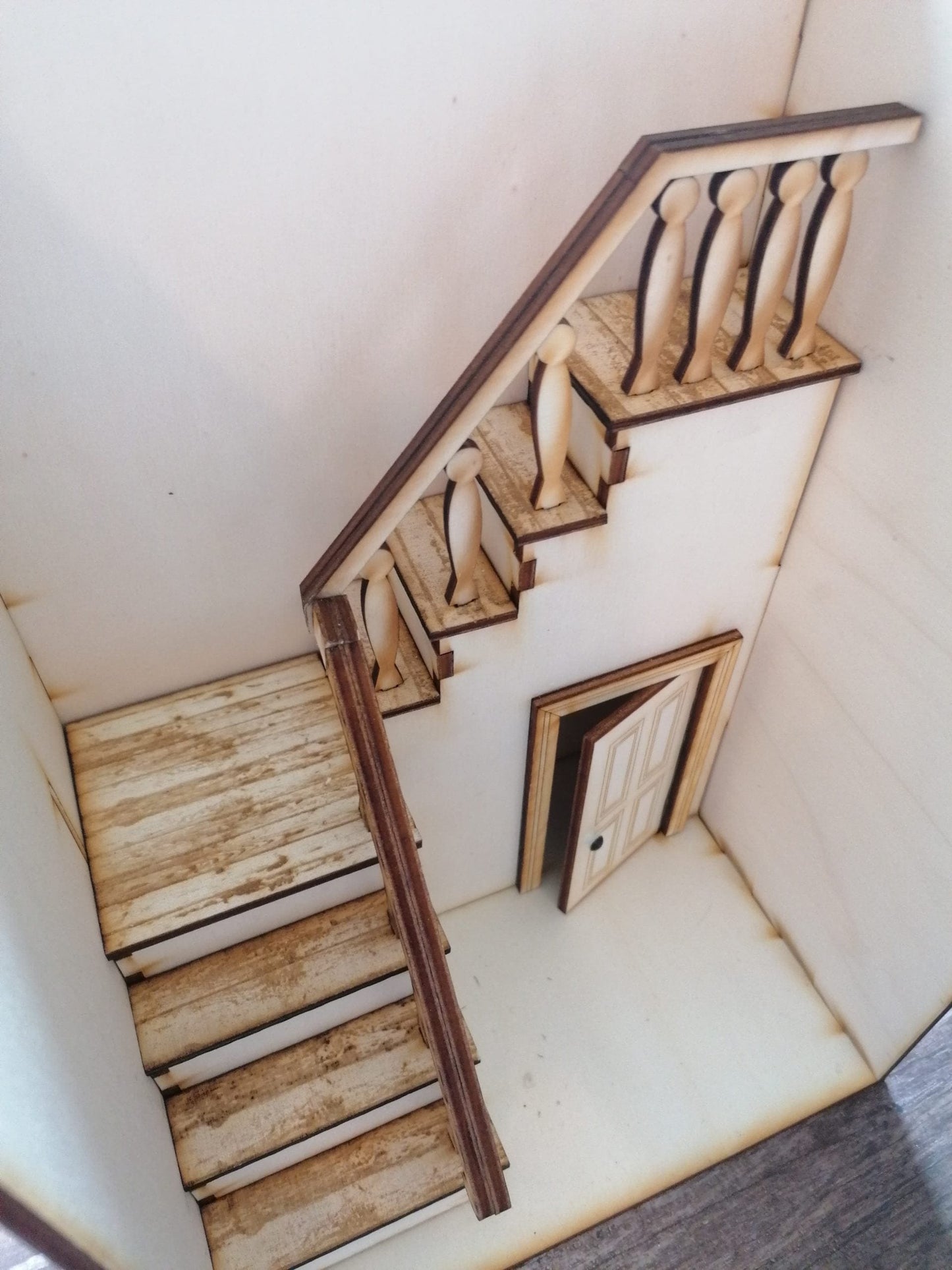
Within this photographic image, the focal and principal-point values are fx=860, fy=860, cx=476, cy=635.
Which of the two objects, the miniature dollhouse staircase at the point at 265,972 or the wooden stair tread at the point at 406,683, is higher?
the wooden stair tread at the point at 406,683

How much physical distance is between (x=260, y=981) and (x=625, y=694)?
129 cm

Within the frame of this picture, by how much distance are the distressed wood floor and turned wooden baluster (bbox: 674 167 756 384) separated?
208cm

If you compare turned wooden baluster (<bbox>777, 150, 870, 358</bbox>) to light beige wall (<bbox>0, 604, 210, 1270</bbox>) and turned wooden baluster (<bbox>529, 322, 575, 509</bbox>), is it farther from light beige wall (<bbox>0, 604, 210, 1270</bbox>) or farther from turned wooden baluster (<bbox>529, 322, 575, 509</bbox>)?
light beige wall (<bbox>0, 604, 210, 1270</bbox>)

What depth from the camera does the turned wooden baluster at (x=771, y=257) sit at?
1501 mm

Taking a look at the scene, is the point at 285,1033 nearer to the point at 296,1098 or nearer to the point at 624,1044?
the point at 296,1098

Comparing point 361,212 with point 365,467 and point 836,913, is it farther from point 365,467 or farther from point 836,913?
point 836,913

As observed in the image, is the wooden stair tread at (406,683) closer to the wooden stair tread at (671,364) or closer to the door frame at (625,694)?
the door frame at (625,694)

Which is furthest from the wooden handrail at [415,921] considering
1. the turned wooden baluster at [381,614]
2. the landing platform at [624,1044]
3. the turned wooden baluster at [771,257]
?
the turned wooden baluster at [771,257]

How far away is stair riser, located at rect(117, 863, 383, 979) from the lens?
5.74 feet

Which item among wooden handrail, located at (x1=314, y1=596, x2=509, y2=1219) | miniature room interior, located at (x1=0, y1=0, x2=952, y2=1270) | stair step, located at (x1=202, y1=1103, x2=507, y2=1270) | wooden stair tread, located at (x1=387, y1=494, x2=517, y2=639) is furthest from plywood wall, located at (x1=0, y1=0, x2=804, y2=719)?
stair step, located at (x1=202, y1=1103, x2=507, y2=1270)

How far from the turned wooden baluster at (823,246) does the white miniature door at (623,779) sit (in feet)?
3.22

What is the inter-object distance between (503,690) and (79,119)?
4.59ft

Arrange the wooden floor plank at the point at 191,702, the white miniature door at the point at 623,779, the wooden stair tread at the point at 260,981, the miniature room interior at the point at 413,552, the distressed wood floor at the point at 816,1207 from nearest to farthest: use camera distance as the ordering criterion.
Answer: the miniature room interior at the point at 413,552 → the wooden stair tread at the point at 260,981 → the wooden floor plank at the point at 191,702 → the distressed wood floor at the point at 816,1207 → the white miniature door at the point at 623,779

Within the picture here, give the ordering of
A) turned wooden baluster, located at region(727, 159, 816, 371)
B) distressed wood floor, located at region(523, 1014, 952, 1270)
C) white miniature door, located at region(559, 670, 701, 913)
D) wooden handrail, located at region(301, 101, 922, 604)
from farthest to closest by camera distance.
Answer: white miniature door, located at region(559, 670, 701, 913), distressed wood floor, located at region(523, 1014, 952, 1270), turned wooden baluster, located at region(727, 159, 816, 371), wooden handrail, located at region(301, 101, 922, 604)
